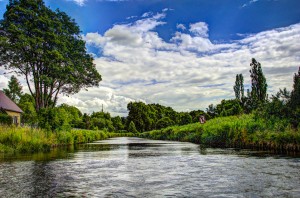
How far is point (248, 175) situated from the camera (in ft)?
29.6

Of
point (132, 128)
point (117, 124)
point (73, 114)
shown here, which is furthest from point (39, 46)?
point (117, 124)

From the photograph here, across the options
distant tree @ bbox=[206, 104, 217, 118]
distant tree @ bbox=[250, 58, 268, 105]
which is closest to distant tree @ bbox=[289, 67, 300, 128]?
distant tree @ bbox=[250, 58, 268, 105]

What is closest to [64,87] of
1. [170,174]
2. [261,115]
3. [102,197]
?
[261,115]

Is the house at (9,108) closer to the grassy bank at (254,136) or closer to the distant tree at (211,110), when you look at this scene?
the grassy bank at (254,136)

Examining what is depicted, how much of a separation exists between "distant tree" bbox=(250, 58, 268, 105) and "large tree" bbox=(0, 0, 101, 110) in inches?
984

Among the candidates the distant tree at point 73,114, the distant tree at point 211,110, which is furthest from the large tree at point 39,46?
Answer: the distant tree at point 211,110

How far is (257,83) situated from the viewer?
45344 millimetres

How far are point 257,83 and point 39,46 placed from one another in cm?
3057

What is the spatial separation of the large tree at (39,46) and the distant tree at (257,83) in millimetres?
24985

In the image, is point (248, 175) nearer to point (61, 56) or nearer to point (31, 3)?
point (61, 56)

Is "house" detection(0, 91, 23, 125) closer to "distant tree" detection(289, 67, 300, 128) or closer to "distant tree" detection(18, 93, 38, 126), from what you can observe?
"distant tree" detection(18, 93, 38, 126)

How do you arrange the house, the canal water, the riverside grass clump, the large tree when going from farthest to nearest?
the house → the large tree → the riverside grass clump → the canal water

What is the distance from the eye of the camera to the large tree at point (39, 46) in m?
31.3

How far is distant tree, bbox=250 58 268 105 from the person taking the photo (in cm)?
4472
